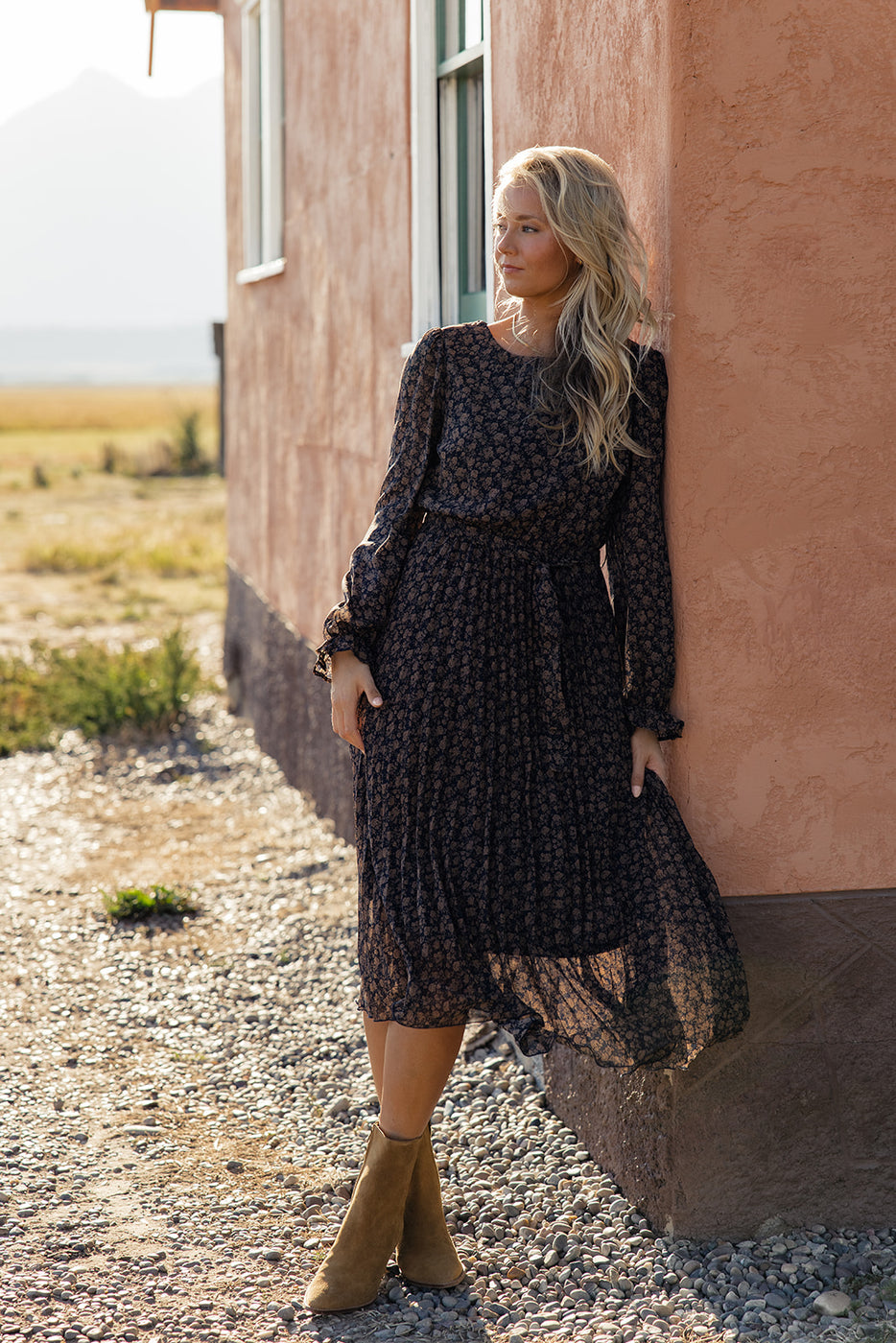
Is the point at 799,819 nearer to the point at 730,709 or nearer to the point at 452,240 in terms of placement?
the point at 730,709

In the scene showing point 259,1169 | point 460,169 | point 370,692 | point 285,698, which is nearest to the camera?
point 370,692

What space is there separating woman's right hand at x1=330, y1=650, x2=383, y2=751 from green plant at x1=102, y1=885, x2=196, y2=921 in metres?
2.63

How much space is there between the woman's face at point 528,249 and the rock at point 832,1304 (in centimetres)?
195

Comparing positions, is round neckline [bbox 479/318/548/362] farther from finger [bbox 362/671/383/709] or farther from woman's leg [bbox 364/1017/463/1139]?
woman's leg [bbox 364/1017/463/1139]

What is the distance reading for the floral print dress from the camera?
2.64 m

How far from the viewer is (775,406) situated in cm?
270

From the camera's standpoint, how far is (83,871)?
5.69 m

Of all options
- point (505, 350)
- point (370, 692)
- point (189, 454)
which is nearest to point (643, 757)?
point (370, 692)

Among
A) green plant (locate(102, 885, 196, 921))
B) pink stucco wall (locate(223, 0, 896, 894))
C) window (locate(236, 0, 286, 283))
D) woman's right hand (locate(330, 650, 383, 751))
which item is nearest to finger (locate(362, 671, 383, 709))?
woman's right hand (locate(330, 650, 383, 751))

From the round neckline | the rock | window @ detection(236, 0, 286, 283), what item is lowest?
the rock

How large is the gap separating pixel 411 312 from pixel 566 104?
1.49m

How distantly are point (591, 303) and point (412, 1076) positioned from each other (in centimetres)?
147

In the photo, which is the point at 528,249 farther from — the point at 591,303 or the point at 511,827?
the point at 511,827

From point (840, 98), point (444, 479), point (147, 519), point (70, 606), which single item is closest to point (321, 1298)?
point (444, 479)
